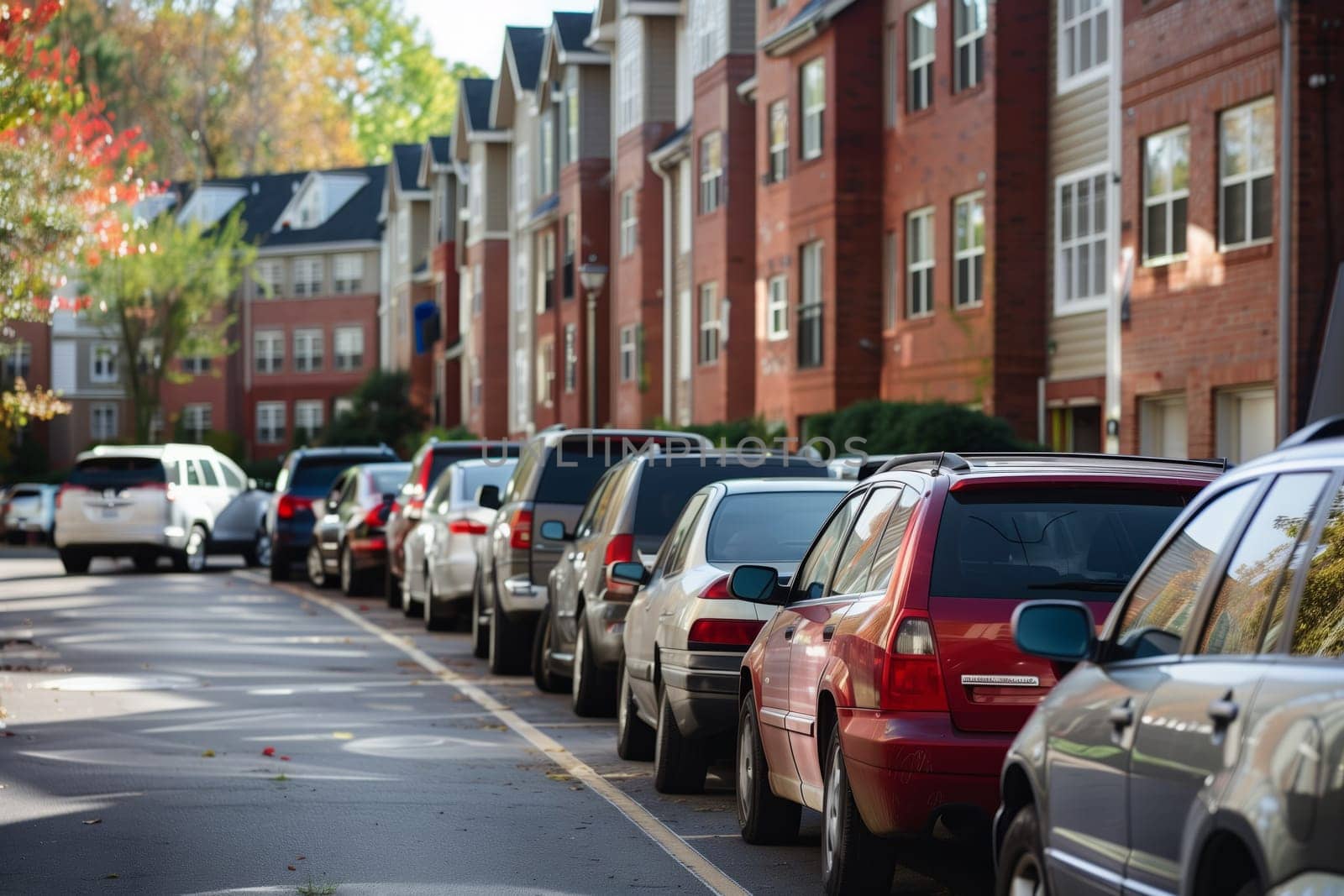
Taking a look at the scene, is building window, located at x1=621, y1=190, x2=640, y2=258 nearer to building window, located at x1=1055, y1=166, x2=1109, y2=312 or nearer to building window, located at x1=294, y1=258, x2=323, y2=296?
building window, located at x1=1055, y1=166, x2=1109, y2=312

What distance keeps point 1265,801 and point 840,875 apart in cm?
373

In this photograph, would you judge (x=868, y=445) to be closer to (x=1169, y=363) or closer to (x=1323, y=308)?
(x=1169, y=363)

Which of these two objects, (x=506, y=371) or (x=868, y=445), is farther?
(x=506, y=371)

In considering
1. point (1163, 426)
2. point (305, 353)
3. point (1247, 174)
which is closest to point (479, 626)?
point (1247, 174)

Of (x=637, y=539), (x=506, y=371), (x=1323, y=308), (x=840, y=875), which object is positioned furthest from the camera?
(x=506, y=371)

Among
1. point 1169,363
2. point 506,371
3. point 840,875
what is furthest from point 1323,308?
point 506,371

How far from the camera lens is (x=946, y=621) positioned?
7.22 metres

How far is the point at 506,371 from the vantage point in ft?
209

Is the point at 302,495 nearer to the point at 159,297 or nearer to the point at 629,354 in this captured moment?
the point at 629,354

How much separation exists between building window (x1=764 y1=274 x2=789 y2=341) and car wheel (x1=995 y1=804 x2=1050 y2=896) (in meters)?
29.8

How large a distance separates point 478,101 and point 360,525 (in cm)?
3902

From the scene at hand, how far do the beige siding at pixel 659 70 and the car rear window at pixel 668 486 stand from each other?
1332 inches

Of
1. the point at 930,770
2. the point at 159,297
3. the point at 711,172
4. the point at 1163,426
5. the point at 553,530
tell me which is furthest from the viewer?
the point at 159,297

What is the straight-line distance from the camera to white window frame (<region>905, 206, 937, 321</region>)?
30891 mm
